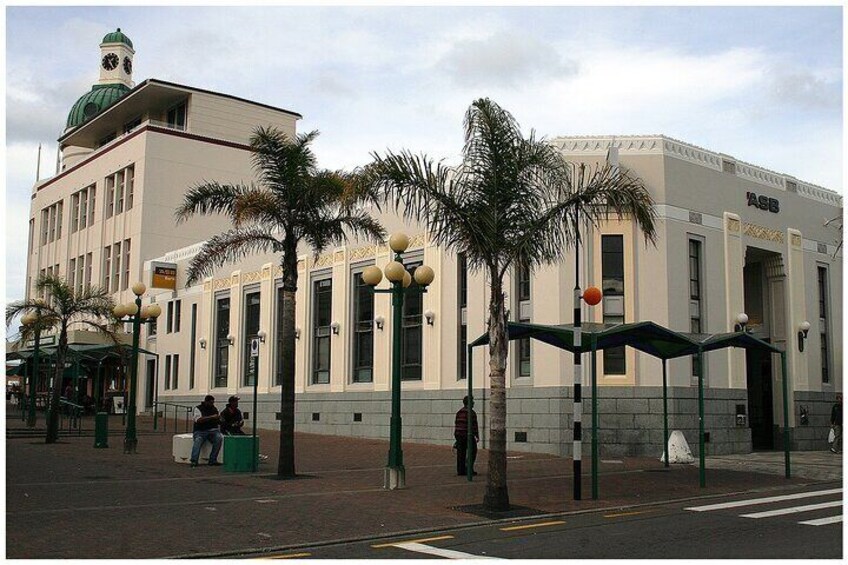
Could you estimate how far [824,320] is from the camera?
108 feet

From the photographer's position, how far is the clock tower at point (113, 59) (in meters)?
65.7

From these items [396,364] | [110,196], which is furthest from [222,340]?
[396,364]

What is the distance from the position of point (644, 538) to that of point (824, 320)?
957 inches

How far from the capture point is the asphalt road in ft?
34.5

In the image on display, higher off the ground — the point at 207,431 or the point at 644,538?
the point at 207,431

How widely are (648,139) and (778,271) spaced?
8003 millimetres

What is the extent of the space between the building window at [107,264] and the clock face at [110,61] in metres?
17.9

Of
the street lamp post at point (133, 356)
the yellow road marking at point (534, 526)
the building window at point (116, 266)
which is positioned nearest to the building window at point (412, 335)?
the street lamp post at point (133, 356)

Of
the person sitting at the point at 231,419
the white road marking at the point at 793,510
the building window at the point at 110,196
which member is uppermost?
the building window at the point at 110,196

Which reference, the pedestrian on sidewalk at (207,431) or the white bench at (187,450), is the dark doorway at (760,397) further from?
the pedestrian on sidewalk at (207,431)

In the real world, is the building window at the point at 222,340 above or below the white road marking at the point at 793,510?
above

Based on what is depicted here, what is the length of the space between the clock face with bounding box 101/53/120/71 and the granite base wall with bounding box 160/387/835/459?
143ft

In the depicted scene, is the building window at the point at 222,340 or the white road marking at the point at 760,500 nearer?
the white road marking at the point at 760,500

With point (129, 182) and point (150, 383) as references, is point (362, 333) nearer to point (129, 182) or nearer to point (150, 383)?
point (150, 383)
